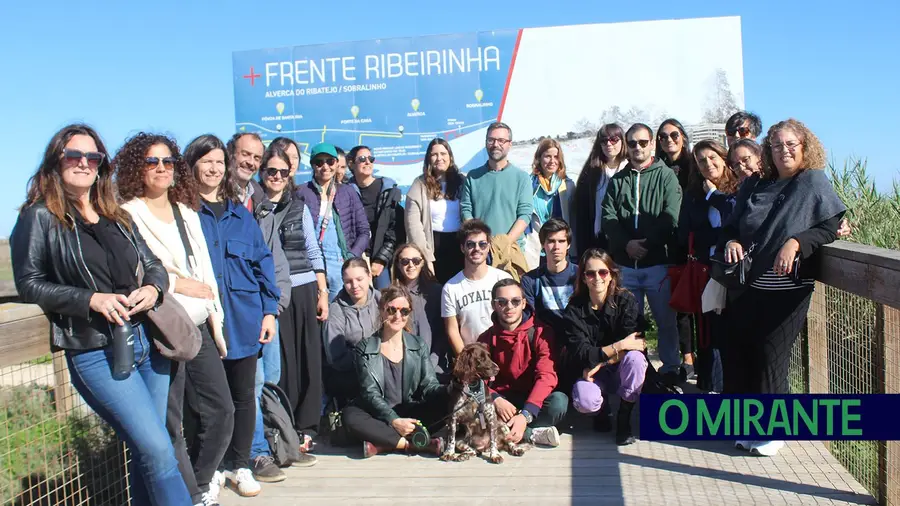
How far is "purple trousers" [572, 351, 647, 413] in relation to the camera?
4.50 meters

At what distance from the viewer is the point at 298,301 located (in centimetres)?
457

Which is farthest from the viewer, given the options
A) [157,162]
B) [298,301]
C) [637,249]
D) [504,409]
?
[637,249]

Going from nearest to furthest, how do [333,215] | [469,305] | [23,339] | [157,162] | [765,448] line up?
[23,339] < [157,162] < [765,448] < [469,305] < [333,215]

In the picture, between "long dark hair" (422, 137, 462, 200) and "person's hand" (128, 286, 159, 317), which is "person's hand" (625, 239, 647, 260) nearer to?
"long dark hair" (422, 137, 462, 200)

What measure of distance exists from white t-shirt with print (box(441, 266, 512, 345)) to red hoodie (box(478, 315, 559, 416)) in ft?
0.68

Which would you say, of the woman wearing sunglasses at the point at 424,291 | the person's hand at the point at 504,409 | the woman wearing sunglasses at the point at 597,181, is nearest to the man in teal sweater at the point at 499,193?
the woman wearing sunglasses at the point at 597,181

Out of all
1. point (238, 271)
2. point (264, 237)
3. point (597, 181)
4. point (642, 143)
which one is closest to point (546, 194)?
point (597, 181)

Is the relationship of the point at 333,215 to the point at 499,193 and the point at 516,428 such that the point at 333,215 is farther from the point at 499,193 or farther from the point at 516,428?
the point at 516,428

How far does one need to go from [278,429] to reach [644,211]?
9.34 feet

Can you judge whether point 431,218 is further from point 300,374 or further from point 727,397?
point 727,397

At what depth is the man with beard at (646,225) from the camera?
524cm

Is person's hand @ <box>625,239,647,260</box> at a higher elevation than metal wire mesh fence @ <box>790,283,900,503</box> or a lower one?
higher

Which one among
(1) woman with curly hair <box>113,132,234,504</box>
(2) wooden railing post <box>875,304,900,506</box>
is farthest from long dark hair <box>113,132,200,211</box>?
(2) wooden railing post <box>875,304,900,506</box>

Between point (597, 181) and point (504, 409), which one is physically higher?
point (597, 181)
